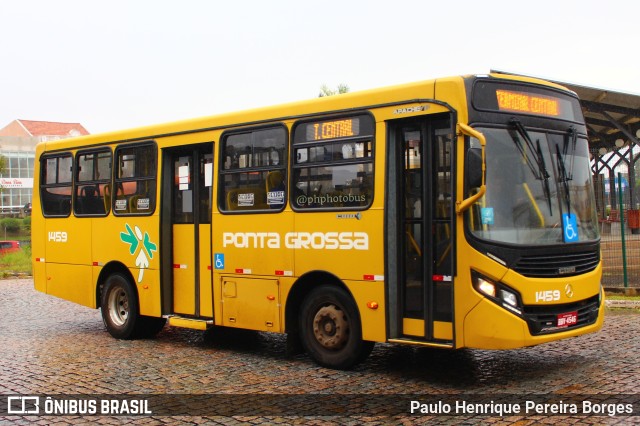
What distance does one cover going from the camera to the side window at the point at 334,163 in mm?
8695

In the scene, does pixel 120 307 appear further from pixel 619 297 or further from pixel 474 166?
pixel 619 297

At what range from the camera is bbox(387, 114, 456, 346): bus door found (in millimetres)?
7965

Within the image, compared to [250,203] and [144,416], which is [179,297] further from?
[144,416]

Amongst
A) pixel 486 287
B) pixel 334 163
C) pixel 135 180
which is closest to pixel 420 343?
pixel 486 287

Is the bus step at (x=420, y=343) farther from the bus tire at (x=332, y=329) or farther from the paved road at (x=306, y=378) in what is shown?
the bus tire at (x=332, y=329)

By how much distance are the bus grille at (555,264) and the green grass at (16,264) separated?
22.8 m

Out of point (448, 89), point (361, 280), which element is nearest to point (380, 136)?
point (448, 89)

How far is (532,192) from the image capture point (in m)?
7.83

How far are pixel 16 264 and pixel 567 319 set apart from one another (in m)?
27.0

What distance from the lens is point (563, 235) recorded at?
7.97m

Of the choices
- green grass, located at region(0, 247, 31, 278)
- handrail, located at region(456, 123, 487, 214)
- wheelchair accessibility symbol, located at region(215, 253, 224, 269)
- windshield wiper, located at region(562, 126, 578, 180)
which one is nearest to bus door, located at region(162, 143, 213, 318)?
wheelchair accessibility symbol, located at region(215, 253, 224, 269)

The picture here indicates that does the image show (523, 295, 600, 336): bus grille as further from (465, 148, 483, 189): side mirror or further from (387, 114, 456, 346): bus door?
(465, 148, 483, 189): side mirror

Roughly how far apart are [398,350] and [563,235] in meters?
3.14

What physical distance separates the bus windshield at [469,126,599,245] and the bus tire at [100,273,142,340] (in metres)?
6.22
